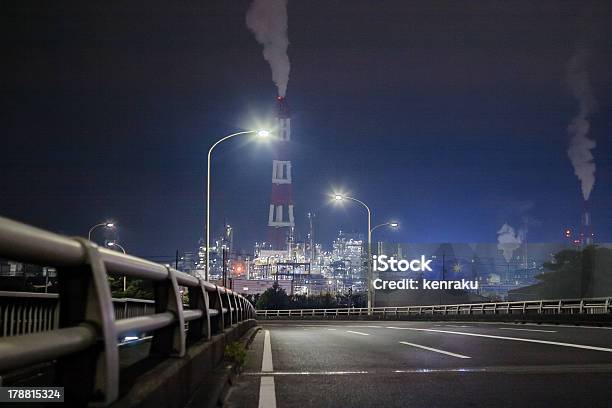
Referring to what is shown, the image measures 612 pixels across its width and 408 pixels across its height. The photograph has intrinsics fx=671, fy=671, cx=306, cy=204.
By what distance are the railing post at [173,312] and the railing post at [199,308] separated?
1708mm

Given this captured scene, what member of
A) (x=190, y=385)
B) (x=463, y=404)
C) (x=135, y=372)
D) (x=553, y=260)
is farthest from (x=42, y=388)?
(x=553, y=260)

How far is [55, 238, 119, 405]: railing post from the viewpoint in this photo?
3221 mm

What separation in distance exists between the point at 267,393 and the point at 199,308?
1.33 metres

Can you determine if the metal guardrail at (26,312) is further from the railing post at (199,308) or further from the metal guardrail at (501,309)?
the metal guardrail at (501,309)

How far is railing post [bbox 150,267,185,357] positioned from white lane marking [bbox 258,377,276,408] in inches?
49.7

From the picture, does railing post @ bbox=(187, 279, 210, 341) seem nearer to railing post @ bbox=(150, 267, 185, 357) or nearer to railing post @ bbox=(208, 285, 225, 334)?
railing post @ bbox=(208, 285, 225, 334)

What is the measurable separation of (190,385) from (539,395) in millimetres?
3405

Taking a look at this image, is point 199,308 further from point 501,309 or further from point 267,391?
point 501,309

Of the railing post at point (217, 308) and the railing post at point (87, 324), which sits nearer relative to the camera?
the railing post at point (87, 324)

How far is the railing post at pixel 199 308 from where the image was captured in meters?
7.73

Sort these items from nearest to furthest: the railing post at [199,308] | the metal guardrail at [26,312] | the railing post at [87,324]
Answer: the railing post at [87,324] → the railing post at [199,308] → the metal guardrail at [26,312]
